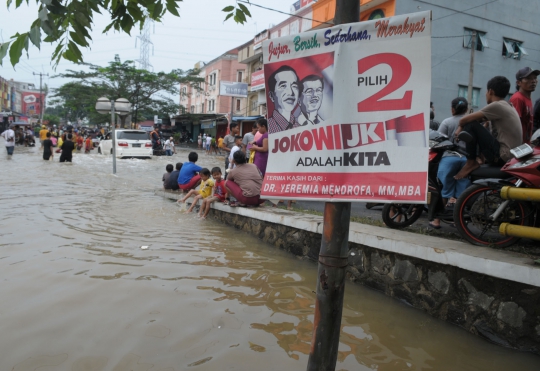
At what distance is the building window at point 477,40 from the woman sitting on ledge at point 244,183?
17.0 m

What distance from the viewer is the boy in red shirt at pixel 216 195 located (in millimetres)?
8016

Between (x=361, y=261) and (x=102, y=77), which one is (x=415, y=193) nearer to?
(x=361, y=261)

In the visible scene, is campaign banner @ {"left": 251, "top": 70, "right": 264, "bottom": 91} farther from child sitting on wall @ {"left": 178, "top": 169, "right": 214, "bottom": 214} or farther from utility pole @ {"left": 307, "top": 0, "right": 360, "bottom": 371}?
utility pole @ {"left": 307, "top": 0, "right": 360, "bottom": 371}

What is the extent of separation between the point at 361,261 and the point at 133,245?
9.71 ft

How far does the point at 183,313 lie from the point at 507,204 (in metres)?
2.94

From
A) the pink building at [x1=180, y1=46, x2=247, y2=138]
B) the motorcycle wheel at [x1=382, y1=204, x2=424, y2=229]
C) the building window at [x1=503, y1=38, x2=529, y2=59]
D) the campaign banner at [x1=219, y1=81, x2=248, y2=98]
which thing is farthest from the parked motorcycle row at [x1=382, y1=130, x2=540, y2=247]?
the pink building at [x1=180, y1=46, x2=247, y2=138]

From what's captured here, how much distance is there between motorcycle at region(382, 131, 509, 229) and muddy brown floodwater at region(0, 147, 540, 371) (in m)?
1.15

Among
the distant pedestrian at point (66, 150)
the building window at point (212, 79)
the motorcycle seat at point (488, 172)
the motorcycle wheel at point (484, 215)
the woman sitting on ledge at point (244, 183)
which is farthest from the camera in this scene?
the building window at point (212, 79)

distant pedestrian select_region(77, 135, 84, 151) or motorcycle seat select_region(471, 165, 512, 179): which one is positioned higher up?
distant pedestrian select_region(77, 135, 84, 151)

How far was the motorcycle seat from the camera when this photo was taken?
4.39 m

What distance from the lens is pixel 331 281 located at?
196cm

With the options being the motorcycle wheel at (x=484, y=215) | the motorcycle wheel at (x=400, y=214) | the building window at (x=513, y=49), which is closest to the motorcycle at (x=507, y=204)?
the motorcycle wheel at (x=484, y=215)

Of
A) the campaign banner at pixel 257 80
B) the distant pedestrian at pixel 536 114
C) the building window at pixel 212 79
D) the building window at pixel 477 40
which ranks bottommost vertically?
the distant pedestrian at pixel 536 114

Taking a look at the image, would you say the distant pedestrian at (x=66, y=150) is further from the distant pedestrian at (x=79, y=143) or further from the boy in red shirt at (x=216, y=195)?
the boy in red shirt at (x=216, y=195)
